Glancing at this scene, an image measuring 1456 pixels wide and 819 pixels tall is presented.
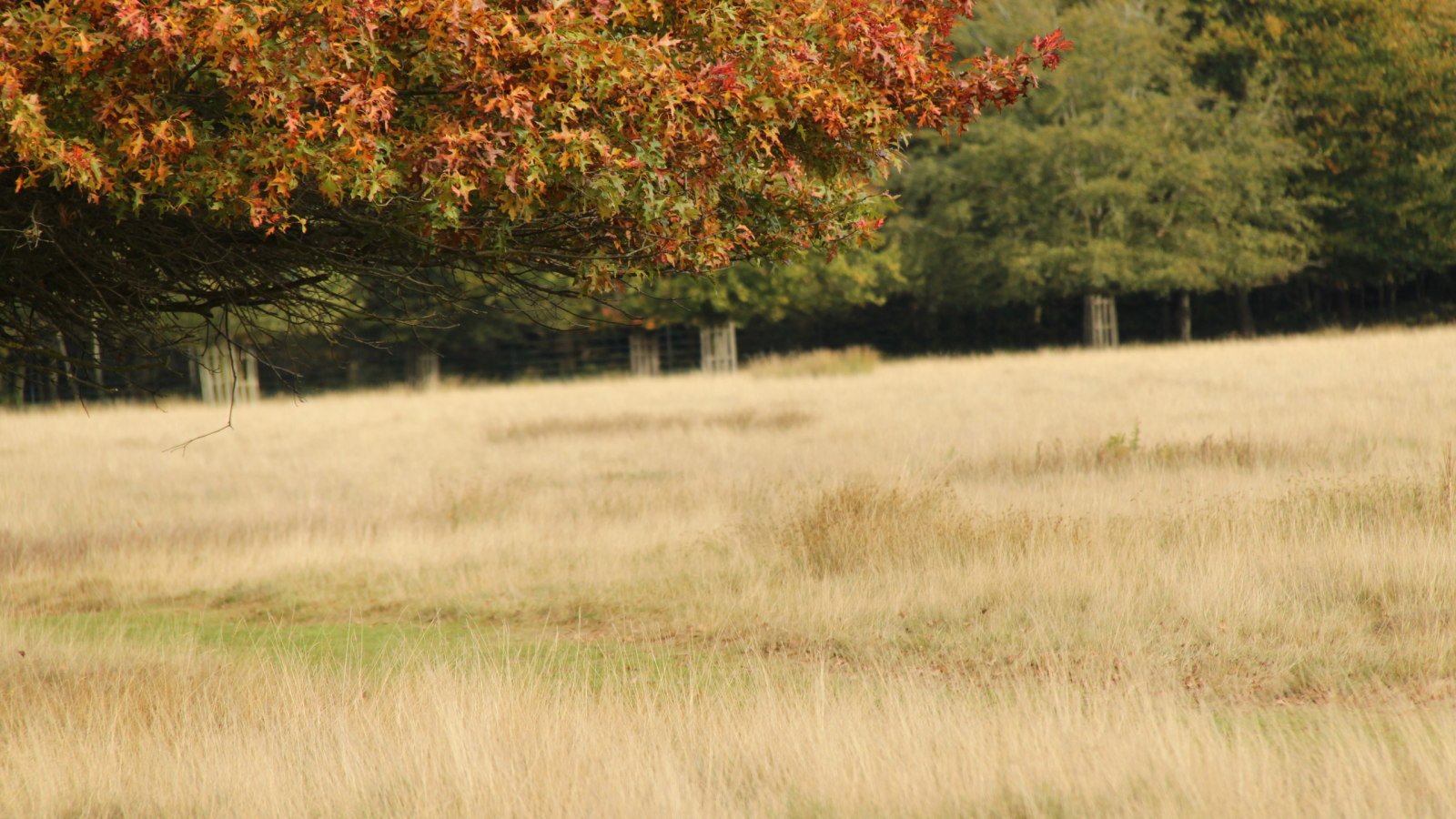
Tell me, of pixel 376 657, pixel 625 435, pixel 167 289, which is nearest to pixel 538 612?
pixel 376 657

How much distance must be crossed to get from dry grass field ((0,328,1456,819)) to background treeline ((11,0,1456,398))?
19.5 meters

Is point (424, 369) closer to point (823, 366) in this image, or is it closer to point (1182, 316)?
point (823, 366)

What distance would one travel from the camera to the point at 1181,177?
3544cm

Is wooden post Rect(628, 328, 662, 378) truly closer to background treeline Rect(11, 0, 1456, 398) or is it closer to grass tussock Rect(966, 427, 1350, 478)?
background treeline Rect(11, 0, 1456, 398)

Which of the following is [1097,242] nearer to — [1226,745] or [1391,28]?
[1391,28]

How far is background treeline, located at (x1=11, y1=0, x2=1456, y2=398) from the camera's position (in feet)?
118

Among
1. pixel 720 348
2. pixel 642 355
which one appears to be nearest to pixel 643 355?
pixel 642 355

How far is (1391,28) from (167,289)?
1573 inches

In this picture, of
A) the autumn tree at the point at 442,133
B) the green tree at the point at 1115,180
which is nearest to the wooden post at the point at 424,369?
the green tree at the point at 1115,180

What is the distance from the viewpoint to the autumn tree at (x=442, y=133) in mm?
4246

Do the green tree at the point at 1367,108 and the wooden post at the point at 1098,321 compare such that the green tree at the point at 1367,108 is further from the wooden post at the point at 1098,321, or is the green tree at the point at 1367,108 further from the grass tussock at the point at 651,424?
the grass tussock at the point at 651,424

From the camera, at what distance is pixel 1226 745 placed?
4.90m

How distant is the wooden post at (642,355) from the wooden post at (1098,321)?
1408cm

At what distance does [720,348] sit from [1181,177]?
48.0 feet
